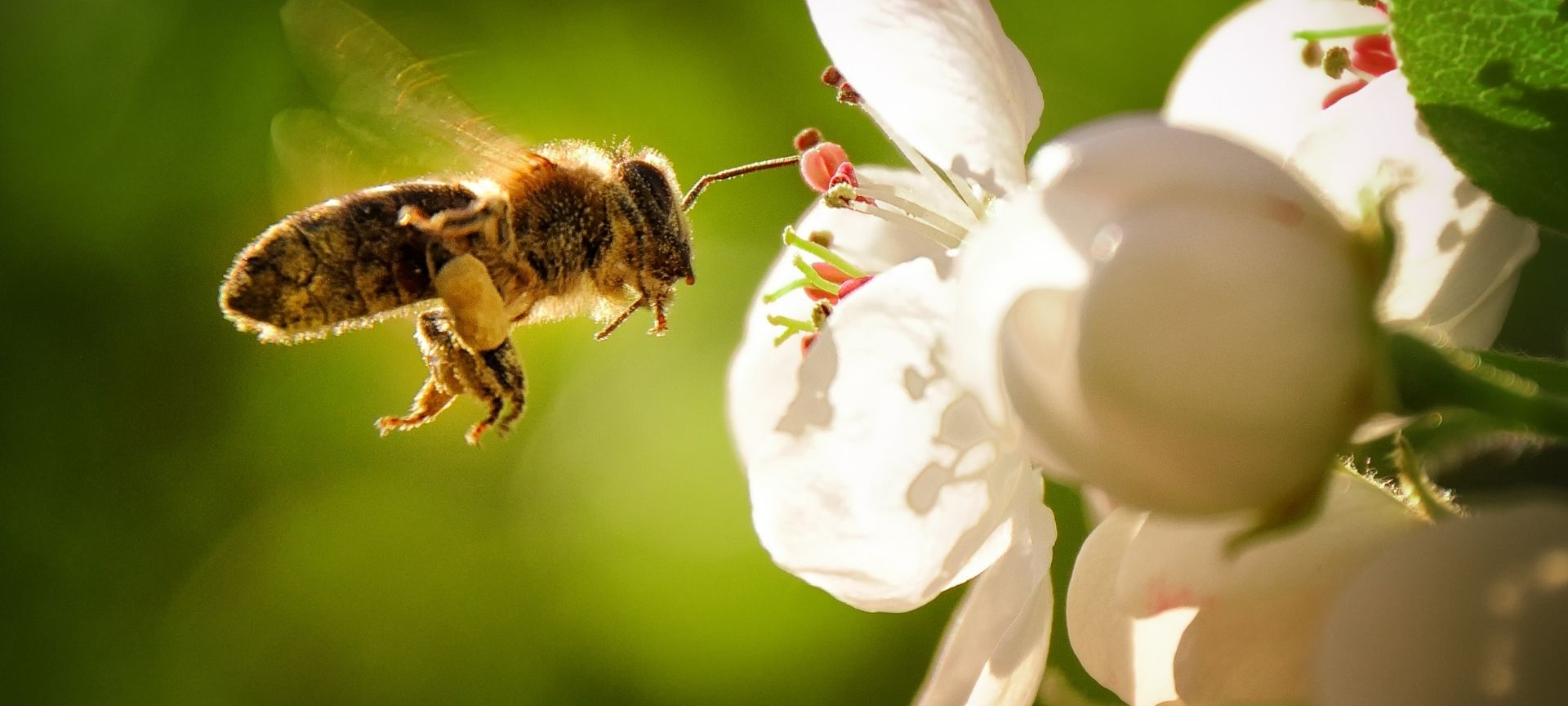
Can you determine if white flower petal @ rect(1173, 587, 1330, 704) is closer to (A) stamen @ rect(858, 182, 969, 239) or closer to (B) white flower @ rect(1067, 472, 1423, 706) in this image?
(B) white flower @ rect(1067, 472, 1423, 706)

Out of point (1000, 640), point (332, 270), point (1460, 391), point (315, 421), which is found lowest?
point (315, 421)

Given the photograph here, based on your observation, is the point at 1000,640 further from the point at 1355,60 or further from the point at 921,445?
the point at 1355,60

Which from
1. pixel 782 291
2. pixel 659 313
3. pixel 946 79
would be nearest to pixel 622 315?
pixel 659 313

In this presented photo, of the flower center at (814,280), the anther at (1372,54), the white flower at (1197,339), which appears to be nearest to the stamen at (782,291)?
the flower center at (814,280)

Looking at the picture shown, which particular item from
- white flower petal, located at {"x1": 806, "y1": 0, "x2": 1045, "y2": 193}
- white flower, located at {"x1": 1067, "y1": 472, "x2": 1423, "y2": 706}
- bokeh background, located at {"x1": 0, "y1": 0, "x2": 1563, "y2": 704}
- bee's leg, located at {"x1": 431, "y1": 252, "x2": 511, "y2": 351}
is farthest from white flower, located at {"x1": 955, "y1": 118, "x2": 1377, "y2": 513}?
bokeh background, located at {"x1": 0, "y1": 0, "x2": 1563, "y2": 704}

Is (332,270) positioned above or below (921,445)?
above

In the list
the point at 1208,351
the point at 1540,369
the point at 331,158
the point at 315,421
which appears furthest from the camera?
the point at 315,421

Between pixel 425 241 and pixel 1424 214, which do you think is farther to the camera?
pixel 425 241
